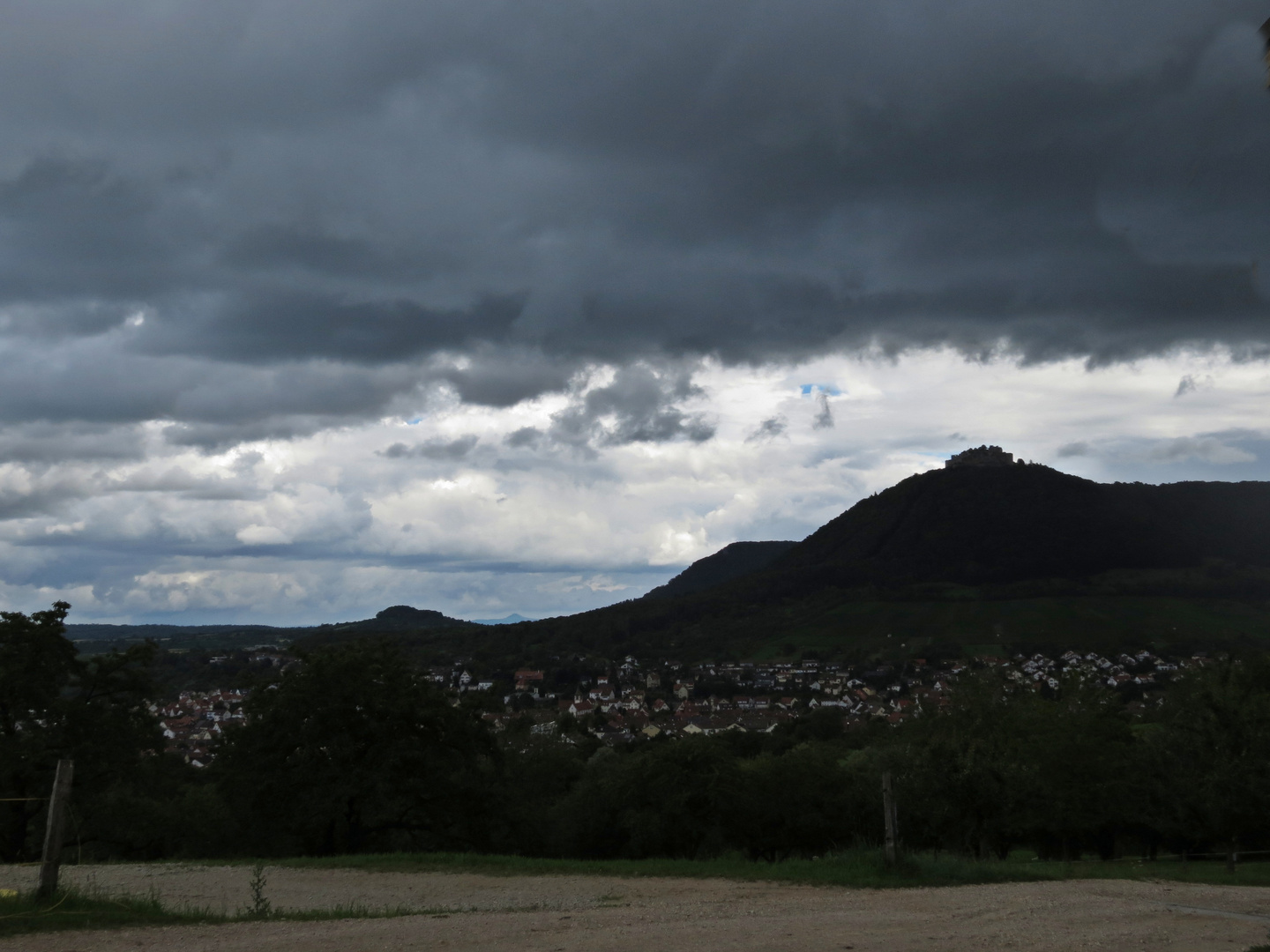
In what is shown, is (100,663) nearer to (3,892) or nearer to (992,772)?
(3,892)

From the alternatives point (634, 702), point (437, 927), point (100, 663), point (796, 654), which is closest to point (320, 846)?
point (100, 663)

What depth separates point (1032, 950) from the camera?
31.1 feet

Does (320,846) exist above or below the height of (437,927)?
below

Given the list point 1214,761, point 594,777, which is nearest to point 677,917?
point 1214,761

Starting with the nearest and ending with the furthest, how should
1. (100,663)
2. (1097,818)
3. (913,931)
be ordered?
(913,931) < (100,663) < (1097,818)

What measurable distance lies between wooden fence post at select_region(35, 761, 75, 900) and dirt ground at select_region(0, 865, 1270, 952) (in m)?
1.48

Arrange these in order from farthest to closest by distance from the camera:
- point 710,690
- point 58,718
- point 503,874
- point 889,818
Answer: point 710,690
point 58,718
point 503,874
point 889,818

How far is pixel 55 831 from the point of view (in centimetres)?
1169

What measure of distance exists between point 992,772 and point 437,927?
22376 millimetres

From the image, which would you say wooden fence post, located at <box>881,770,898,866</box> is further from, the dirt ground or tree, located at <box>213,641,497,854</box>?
tree, located at <box>213,641,497,854</box>

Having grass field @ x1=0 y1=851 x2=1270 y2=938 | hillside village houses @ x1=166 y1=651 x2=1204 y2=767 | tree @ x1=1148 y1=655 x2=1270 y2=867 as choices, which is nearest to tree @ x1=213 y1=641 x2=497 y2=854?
grass field @ x1=0 y1=851 x2=1270 y2=938

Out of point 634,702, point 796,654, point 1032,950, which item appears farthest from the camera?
point 796,654

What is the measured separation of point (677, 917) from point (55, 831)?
25.3 ft

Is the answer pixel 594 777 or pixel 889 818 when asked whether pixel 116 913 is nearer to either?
pixel 889 818
